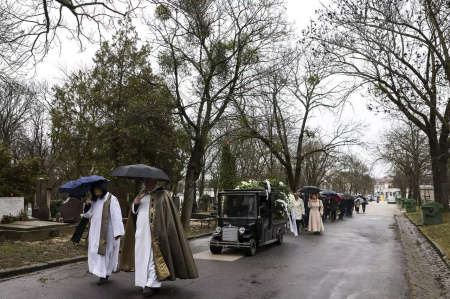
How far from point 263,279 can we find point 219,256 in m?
3.36

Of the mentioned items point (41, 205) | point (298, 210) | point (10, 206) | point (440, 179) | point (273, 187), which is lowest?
point (298, 210)

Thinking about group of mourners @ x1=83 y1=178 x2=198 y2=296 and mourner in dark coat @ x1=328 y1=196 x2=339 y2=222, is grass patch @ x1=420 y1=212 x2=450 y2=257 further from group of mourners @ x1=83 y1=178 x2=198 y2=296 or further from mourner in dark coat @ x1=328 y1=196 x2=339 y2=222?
mourner in dark coat @ x1=328 y1=196 x2=339 y2=222

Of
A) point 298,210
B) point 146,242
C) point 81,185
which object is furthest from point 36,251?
point 298,210

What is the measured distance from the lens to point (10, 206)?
50.2ft

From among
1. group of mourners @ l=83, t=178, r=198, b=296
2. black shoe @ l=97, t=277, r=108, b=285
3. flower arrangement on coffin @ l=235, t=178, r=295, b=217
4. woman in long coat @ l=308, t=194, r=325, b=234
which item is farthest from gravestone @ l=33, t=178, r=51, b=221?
black shoe @ l=97, t=277, r=108, b=285

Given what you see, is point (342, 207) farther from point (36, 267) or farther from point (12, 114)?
point (12, 114)

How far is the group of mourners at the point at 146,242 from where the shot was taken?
6.88 m

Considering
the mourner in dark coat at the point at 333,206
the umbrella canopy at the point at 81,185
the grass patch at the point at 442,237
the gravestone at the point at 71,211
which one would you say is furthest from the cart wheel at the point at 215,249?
the mourner in dark coat at the point at 333,206

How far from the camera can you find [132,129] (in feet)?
63.0

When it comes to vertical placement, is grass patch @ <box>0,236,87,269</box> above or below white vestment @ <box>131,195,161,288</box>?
below

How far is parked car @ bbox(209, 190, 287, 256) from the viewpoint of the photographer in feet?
39.2

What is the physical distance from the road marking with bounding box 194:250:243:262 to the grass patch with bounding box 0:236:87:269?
10.2 ft

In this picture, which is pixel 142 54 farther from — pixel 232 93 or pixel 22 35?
pixel 22 35

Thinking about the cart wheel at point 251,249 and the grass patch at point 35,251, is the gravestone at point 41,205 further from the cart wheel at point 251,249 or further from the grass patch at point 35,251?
the cart wheel at point 251,249
